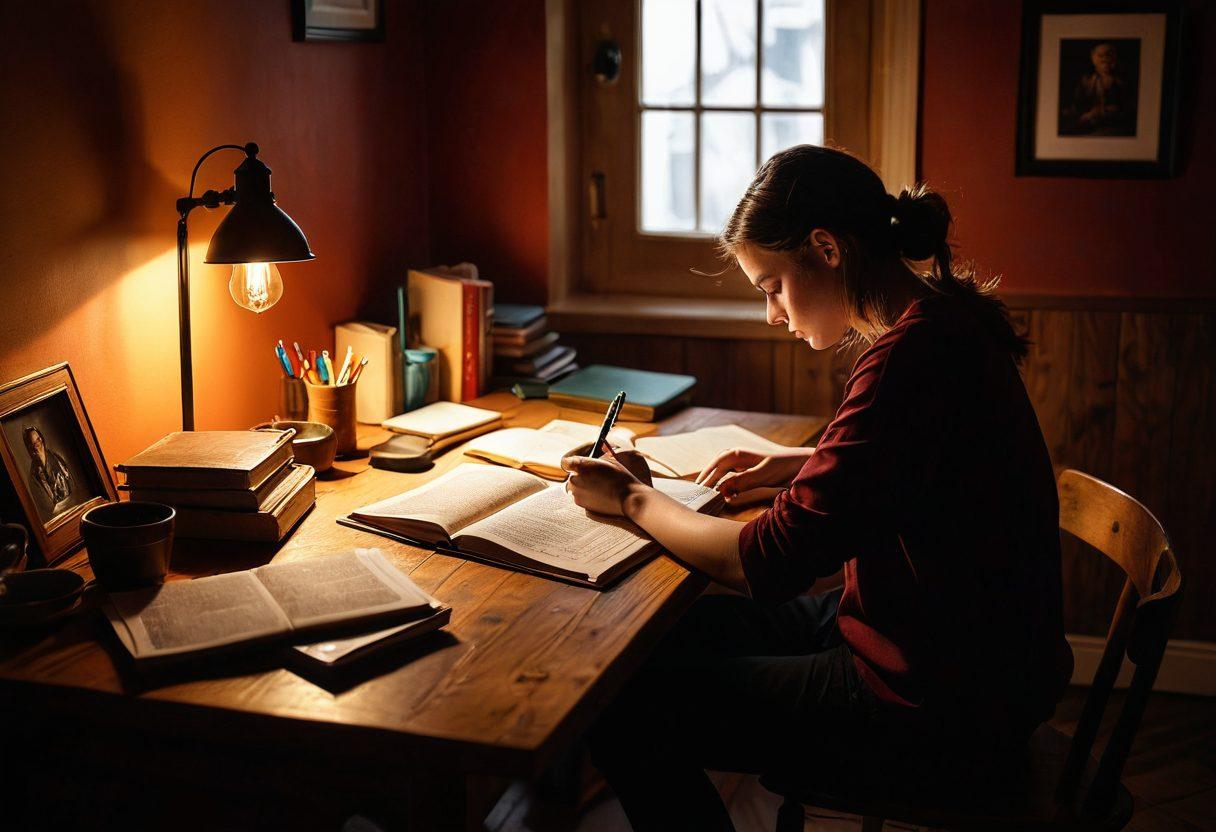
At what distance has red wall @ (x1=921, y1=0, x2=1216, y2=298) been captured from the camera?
8.68 feet

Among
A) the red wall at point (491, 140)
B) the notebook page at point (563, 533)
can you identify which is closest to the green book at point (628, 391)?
the red wall at point (491, 140)

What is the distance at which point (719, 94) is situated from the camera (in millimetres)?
2967

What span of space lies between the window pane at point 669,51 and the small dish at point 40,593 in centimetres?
203

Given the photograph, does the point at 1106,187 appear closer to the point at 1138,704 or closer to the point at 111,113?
the point at 1138,704

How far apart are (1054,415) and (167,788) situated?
2103 millimetres

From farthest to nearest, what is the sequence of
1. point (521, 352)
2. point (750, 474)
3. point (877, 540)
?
point (521, 352)
point (750, 474)
point (877, 540)

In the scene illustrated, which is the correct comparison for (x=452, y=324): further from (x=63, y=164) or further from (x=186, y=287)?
(x=63, y=164)

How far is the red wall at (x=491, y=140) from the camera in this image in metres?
2.85

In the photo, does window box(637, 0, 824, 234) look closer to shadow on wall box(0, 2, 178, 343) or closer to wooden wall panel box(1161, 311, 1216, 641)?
wooden wall panel box(1161, 311, 1216, 641)

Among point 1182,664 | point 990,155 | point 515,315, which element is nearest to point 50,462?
A: point 515,315

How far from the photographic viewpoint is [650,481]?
1.85 metres

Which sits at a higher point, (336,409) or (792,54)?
(792,54)

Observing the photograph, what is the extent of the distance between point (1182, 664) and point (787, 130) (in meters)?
1.61

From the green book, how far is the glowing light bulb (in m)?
0.73
